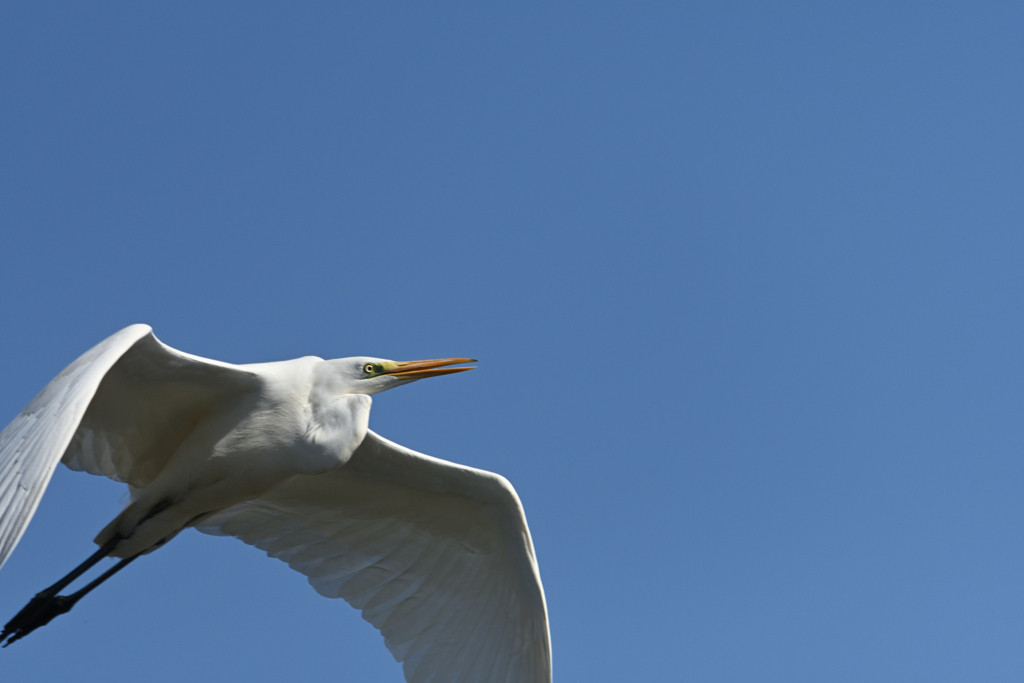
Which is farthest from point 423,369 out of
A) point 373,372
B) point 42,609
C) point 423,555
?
point 42,609

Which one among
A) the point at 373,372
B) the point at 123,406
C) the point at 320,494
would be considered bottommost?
the point at 320,494

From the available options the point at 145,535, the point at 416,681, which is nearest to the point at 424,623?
the point at 416,681

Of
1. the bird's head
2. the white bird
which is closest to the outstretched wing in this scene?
the white bird

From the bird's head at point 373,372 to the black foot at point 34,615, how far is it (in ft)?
8.93

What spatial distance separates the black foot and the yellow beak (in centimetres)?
318

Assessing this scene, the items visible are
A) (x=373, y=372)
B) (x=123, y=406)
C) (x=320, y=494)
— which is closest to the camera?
(x=123, y=406)

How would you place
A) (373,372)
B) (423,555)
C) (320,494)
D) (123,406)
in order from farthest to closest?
(423,555)
(320,494)
(373,372)
(123,406)

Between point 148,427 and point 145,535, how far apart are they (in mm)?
859

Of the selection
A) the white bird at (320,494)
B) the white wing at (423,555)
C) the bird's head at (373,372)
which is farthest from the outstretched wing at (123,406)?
the white wing at (423,555)

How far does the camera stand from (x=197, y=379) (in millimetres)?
8500

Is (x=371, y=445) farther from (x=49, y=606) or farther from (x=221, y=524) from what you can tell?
(x=49, y=606)

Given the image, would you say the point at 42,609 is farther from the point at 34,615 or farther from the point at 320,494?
the point at 320,494

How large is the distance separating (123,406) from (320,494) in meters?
1.98

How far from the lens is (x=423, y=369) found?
9.71 m
